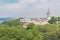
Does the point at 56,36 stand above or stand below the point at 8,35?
below

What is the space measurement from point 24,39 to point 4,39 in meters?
2.17

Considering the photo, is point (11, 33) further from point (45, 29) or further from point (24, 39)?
point (45, 29)

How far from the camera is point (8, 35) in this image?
1243 inches

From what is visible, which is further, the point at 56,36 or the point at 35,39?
the point at 56,36

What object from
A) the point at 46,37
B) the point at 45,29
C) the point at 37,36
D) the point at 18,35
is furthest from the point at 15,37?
the point at 45,29

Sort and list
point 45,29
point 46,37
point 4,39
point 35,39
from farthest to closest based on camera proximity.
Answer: point 45,29
point 46,37
point 35,39
point 4,39

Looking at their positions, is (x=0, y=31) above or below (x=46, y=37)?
above

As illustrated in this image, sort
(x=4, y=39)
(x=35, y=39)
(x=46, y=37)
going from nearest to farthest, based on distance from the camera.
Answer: (x=4, y=39), (x=35, y=39), (x=46, y=37)

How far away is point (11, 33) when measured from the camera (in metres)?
31.8

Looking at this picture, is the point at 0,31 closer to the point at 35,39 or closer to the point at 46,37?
the point at 35,39

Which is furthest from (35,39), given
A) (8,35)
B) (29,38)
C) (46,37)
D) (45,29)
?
(45,29)

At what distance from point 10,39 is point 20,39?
1.09 m

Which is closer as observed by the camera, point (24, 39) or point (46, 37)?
point (24, 39)

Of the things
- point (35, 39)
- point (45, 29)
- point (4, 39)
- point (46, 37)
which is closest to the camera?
point (4, 39)
